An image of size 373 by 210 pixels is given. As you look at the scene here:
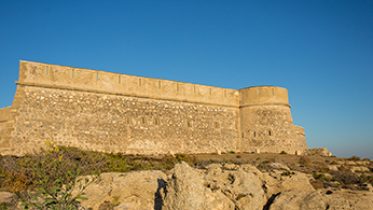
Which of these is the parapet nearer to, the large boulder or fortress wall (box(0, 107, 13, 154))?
fortress wall (box(0, 107, 13, 154))

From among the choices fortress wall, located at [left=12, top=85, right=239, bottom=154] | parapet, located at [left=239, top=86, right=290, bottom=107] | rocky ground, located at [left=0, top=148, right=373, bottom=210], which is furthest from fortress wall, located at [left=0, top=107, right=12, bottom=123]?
parapet, located at [left=239, top=86, right=290, bottom=107]

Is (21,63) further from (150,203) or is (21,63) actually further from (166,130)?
(150,203)

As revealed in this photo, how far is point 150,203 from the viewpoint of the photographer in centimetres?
771

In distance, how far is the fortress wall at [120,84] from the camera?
53.6ft

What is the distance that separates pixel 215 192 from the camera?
261 inches

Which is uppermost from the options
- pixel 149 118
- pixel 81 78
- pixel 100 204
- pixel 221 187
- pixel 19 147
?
pixel 81 78

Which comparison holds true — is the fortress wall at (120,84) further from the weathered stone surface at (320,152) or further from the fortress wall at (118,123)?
the weathered stone surface at (320,152)

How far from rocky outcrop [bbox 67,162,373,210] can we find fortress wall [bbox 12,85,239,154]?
8.93 metres

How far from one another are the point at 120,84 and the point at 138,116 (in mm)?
2186

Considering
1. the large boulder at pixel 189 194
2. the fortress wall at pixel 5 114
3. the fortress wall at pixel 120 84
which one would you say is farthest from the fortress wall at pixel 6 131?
the large boulder at pixel 189 194

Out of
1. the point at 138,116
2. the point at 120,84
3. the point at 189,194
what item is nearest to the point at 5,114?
the point at 120,84

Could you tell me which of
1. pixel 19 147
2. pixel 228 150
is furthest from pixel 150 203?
pixel 228 150

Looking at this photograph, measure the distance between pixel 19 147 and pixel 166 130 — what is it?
8387 mm

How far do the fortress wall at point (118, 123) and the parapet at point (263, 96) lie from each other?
175 centimetres
